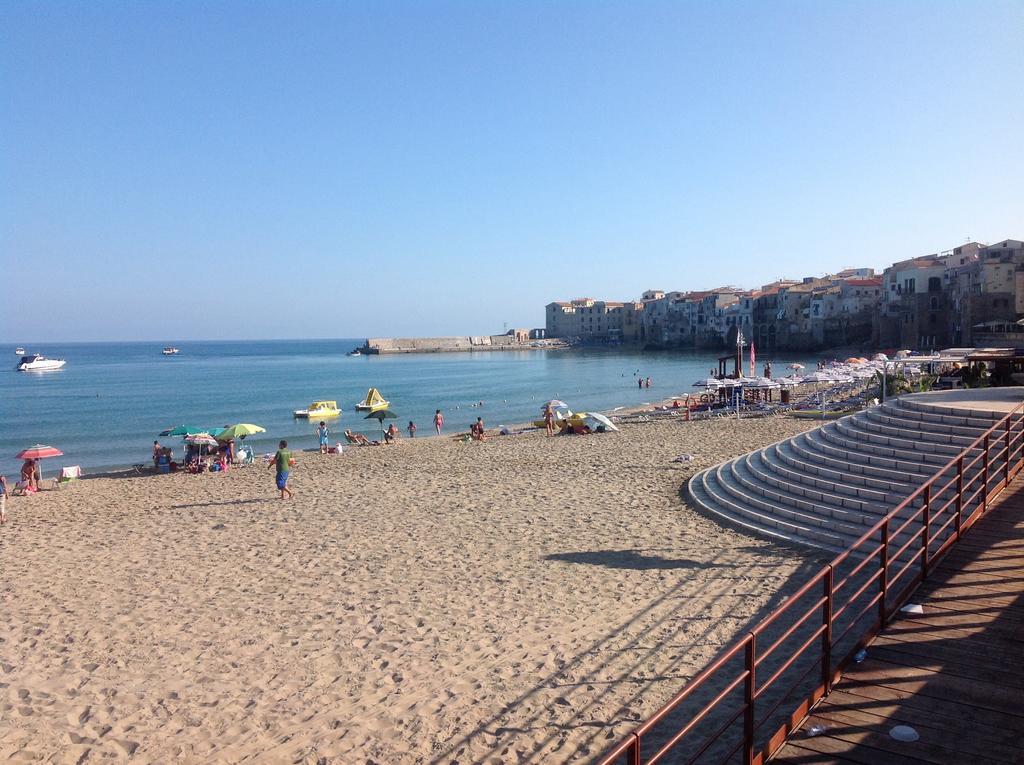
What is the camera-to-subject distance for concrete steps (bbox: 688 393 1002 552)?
397 inches

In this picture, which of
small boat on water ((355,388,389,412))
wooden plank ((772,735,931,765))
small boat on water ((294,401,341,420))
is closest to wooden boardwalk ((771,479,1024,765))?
wooden plank ((772,735,931,765))

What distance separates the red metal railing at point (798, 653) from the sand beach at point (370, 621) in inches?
18.7

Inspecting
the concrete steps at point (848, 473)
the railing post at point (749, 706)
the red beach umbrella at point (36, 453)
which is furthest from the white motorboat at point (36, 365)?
the railing post at point (749, 706)

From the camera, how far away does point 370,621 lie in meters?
8.34

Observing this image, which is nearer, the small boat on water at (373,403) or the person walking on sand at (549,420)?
the person walking on sand at (549,420)

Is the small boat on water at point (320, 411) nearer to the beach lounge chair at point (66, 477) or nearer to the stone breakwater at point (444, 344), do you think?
the beach lounge chair at point (66, 477)

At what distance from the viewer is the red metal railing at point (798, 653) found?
3.79 meters

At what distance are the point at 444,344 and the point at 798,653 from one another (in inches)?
5874

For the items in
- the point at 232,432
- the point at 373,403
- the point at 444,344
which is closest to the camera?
the point at 232,432

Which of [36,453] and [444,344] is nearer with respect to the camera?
[36,453]

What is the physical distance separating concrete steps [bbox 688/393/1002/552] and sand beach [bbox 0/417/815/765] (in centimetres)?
70

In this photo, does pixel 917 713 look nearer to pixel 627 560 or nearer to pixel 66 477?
pixel 627 560

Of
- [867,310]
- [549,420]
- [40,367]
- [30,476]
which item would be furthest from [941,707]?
[40,367]

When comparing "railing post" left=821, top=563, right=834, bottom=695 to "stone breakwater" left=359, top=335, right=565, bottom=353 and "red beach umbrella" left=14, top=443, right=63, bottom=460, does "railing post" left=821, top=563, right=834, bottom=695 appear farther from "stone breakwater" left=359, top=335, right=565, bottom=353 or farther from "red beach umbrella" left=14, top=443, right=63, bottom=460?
"stone breakwater" left=359, top=335, right=565, bottom=353
